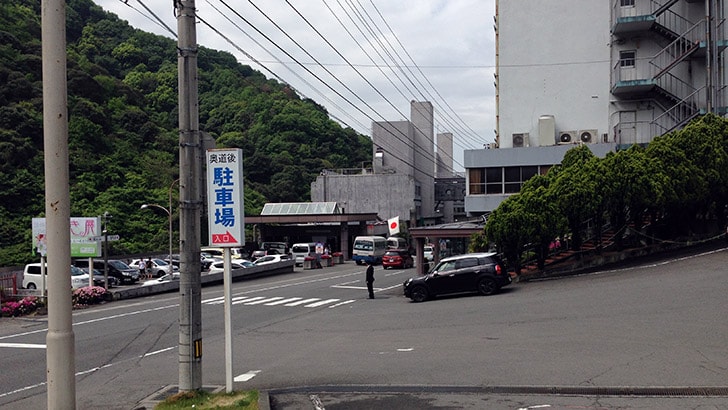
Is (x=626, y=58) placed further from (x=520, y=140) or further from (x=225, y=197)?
(x=225, y=197)

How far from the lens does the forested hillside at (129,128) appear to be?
5622 cm

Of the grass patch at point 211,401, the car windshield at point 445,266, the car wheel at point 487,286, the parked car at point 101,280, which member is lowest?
the parked car at point 101,280

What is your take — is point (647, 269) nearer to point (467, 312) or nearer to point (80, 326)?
point (467, 312)

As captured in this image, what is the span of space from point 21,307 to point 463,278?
56.6ft

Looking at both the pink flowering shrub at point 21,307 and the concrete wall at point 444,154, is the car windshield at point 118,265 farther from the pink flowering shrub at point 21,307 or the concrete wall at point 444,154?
the concrete wall at point 444,154

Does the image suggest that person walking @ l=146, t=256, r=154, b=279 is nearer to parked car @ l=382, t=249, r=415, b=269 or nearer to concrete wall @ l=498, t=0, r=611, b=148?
parked car @ l=382, t=249, r=415, b=269

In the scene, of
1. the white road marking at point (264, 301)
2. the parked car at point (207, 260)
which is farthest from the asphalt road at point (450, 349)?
the parked car at point (207, 260)

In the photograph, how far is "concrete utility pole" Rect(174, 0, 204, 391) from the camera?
9438mm

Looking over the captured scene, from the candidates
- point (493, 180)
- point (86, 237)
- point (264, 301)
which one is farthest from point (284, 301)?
point (493, 180)

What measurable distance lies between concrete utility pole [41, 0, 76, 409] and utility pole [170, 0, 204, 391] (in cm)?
230

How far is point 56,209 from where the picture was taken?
7137mm

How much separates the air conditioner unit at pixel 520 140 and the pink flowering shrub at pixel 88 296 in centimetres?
2685

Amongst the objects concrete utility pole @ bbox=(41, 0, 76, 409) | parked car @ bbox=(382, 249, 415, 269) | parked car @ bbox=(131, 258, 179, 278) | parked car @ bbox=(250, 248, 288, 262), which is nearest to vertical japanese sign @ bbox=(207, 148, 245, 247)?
concrete utility pole @ bbox=(41, 0, 76, 409)

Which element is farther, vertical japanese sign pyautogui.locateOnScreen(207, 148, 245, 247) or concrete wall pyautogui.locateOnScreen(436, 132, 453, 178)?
concrete wall pyautogui.locateOnScreen(436, 132, 453, 178)
